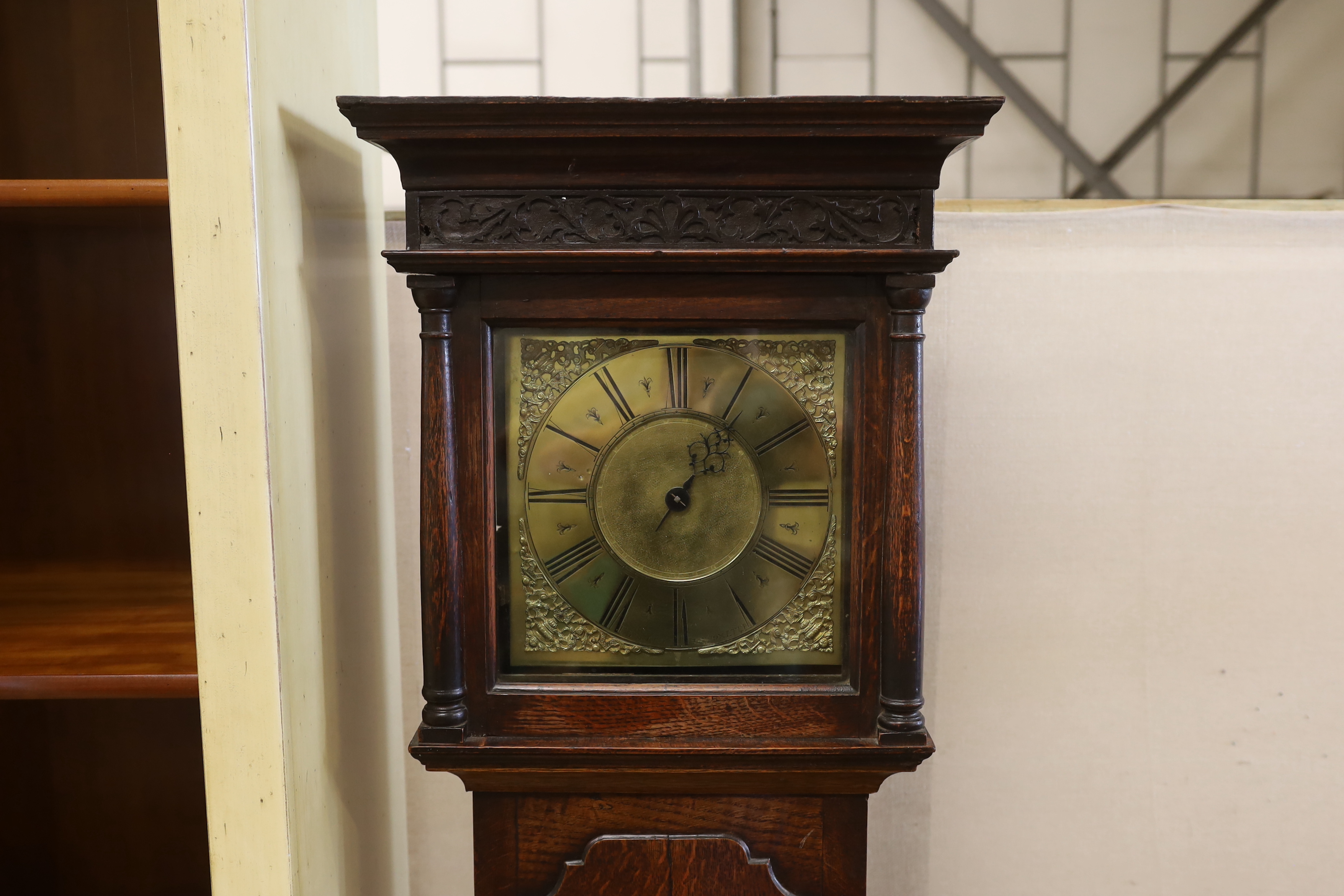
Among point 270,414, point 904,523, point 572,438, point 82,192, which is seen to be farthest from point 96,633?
point 904,523

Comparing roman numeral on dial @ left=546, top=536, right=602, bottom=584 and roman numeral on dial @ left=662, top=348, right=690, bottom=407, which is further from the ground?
roman numeral on dial @ left=662, top=348, right=690, bottom=407

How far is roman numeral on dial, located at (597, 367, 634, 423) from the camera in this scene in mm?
939

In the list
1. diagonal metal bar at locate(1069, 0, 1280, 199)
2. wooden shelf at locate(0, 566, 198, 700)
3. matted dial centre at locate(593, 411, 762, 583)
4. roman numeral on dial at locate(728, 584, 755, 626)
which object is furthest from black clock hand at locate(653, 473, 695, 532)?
diagonal metal bar at locate(1069, 0, 1280, 199)

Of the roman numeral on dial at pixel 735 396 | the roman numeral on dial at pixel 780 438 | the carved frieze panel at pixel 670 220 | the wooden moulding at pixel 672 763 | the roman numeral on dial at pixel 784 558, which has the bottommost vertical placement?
the wooden moulding at pixel 672 763

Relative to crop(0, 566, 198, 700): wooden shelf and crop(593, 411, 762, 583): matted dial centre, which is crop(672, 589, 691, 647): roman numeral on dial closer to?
crop(593, 411, 762, 583): matted dial centre

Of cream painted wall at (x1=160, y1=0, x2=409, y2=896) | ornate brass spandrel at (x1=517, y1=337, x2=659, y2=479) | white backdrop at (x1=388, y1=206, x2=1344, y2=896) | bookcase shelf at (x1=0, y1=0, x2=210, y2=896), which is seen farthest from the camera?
white backdrop at (x1=388, y1=206, x2=1344, y2=896)

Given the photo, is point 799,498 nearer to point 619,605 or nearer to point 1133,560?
point 619,605

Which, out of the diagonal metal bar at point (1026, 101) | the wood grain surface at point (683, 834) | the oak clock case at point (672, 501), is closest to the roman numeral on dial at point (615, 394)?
the oak clock case at point (672, 501)

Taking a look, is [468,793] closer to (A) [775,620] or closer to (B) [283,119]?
(A) [775,620]

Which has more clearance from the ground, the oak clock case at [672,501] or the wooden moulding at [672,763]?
the oak clock case at [672,501]

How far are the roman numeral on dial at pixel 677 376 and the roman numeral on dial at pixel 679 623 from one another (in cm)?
21

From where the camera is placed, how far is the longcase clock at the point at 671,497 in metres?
0.89

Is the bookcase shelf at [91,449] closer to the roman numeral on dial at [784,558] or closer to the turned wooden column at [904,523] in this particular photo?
the roman numeral on dial at [784,558]

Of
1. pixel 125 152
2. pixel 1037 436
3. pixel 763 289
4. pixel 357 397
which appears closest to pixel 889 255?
pixel 763 289
